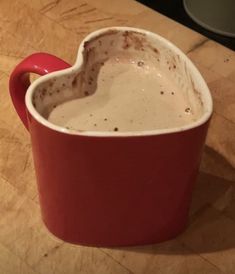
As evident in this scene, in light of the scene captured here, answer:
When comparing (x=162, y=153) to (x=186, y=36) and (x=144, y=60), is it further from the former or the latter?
(x=186, y=36)

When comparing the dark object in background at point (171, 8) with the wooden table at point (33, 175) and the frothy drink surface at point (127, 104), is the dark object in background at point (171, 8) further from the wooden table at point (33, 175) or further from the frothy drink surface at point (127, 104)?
the frothy drink surface at point (127, 104)

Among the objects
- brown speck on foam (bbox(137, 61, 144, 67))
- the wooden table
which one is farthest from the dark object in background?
brown speck on foam (bbox(137, 61, 144, 67))

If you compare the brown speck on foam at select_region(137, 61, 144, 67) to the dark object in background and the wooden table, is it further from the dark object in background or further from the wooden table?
the dark object in background

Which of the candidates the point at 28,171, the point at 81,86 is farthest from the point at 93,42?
the point at 28,171

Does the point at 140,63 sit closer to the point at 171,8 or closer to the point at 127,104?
the point at 127,104

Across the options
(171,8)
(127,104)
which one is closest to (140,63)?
(127,104)
